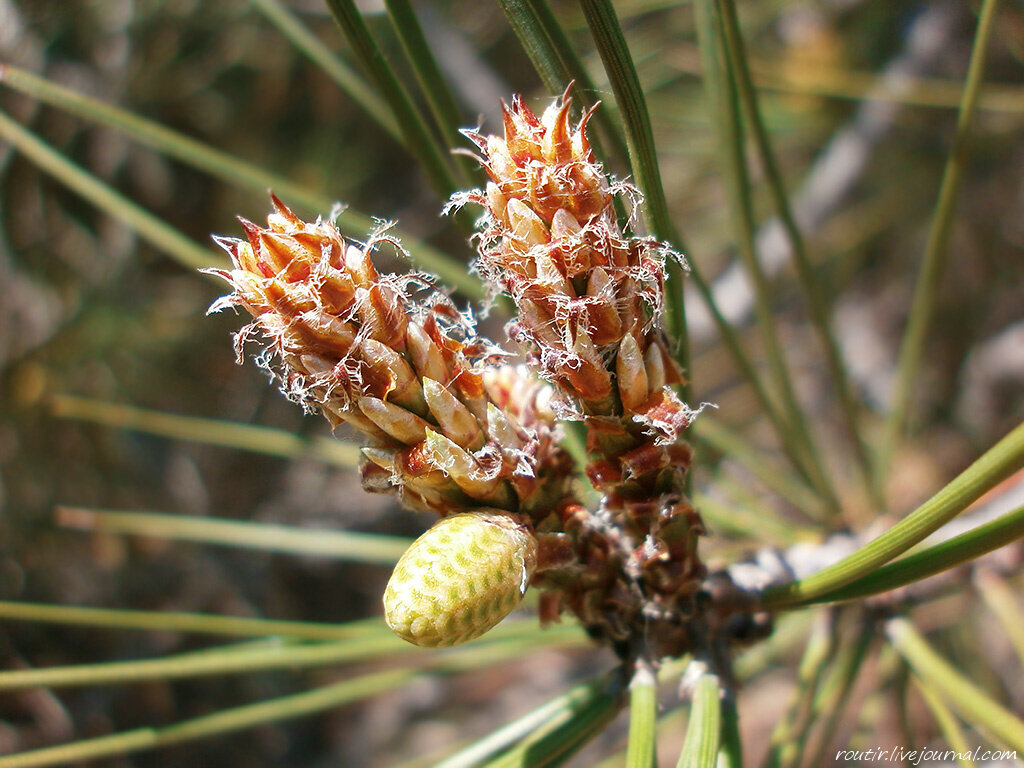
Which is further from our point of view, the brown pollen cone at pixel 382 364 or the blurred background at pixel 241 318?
the blurred background at pixel 241 318

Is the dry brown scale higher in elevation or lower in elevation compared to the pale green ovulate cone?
higher

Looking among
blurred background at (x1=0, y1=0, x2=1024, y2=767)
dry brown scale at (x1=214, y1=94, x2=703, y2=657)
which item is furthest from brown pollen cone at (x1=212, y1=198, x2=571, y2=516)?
blurred background at (x1=0, y1=0, x2=1024, y2=767)

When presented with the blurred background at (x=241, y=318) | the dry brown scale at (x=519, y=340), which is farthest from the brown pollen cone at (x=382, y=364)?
the blurred background at (x=241, y=318)

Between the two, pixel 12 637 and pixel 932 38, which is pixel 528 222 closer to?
pixel 932 38

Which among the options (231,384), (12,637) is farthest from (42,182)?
(12,637)

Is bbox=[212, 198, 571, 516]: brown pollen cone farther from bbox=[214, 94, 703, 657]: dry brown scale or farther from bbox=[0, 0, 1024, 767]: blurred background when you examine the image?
bbox=[0, 0, 1024, 767]: blurred background

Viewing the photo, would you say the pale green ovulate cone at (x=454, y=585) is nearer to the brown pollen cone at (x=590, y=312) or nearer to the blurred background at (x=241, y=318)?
the brown pollen cone at (x=590, y=312)
